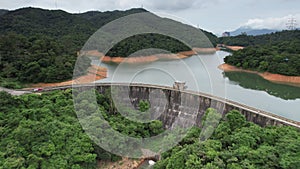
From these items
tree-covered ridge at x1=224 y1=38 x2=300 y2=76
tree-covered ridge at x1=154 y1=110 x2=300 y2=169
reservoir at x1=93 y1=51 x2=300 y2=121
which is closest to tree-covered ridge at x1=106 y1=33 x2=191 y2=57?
reservoir at x1=93 y1=51 x2=300 y2=121

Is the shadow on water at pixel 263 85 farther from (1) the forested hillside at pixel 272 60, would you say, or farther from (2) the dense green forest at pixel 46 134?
(2) the dense green forest at pixel 46 134

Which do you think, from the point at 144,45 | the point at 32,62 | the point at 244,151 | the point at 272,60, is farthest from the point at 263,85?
the point at 32,62

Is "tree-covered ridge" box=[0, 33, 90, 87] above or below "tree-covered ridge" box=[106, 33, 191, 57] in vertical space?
below

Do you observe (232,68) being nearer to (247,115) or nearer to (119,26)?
(119,26)

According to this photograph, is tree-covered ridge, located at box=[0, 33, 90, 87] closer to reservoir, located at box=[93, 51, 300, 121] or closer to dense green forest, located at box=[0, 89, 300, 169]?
reservoir, located at box=[93, 51, 300, 121]

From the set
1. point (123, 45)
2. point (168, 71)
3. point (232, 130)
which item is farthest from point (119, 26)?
point (232, 130)

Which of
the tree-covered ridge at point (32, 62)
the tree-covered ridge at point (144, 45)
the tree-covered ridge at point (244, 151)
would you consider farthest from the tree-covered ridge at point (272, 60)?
the tree-covered ridge at point (32, 62)
